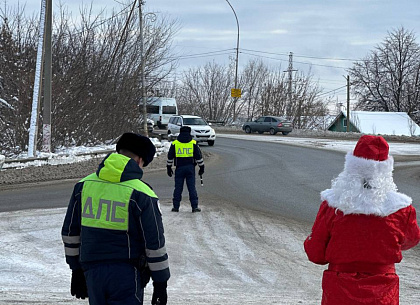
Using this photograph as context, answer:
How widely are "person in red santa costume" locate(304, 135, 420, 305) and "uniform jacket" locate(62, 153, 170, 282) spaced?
94 centimetres

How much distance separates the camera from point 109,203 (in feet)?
11.3

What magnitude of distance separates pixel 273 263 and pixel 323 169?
1260 cm

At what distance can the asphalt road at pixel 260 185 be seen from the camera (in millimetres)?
12367

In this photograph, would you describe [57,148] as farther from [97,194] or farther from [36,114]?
[97,194]

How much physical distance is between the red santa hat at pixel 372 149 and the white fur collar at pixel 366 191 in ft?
0.09

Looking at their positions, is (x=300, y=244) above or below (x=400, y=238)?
below

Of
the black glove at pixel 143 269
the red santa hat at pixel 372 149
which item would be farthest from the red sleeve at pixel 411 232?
the black glove at pixel 143 269

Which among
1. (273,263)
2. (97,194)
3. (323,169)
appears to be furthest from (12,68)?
(97,194)

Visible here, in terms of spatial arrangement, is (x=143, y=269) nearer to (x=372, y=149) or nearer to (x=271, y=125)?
(x=372, y=149)

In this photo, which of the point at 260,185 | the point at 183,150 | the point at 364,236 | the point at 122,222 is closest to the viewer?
the point at 364,236

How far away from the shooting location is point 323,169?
65.1ft

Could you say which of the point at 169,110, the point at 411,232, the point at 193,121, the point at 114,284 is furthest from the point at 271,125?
the point at 114,284

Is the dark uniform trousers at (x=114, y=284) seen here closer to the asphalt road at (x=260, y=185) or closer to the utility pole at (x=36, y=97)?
the asphalt road at (x=260, y=185)

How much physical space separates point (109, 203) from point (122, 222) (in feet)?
0.46
